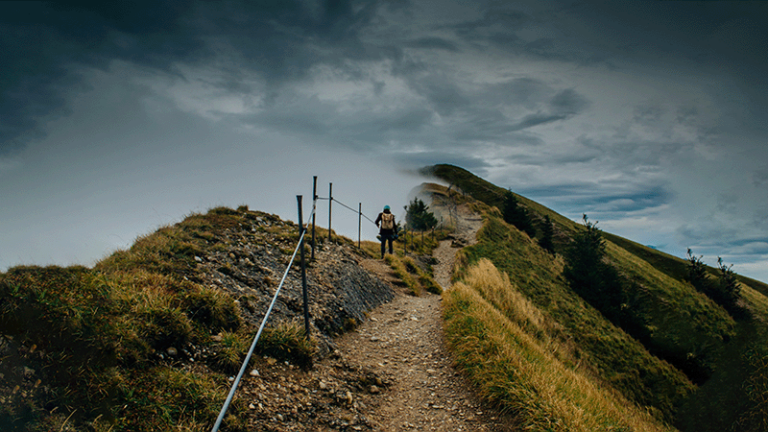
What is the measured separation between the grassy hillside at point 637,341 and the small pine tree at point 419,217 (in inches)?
263

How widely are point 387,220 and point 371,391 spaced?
10.6 metres

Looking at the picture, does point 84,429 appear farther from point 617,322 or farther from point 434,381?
point 617,322

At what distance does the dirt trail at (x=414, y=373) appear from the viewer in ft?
16.5

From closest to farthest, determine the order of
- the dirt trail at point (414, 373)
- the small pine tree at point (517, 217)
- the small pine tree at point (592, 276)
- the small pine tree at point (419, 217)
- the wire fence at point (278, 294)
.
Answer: the wire fence at point (278, 294) < the dirt trail at point (414, 373) < the small pine tree at point (592, 276) < the small pine tree at point (419, 217) < the small pine tree at point (517, 217)

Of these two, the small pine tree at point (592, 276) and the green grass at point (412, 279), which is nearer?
the green grass at point (412, 279)

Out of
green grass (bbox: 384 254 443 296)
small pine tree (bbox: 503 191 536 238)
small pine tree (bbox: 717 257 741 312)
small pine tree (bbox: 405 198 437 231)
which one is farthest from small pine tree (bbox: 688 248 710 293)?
green grass (bbox: 384 254 443 296)

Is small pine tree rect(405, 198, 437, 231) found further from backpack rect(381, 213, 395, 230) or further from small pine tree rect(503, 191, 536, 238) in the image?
backpack rect(381, 213, 395, 230)

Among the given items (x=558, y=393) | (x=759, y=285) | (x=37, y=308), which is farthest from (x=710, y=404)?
(x=759, y=285)

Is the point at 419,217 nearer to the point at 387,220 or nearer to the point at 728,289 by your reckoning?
the point at 387,220

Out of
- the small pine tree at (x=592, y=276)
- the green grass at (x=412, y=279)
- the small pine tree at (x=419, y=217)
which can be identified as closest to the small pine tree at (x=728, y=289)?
the small pine tree at (x=592, y=276)

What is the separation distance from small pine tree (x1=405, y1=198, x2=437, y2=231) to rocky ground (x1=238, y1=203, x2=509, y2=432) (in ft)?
103

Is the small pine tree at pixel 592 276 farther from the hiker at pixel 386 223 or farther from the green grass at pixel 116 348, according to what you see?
the green grass at pixel 116 348

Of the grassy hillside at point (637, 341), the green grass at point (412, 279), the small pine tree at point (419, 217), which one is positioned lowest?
the grassy hillside at point (637, 341)

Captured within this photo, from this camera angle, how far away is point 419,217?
39250 mm
